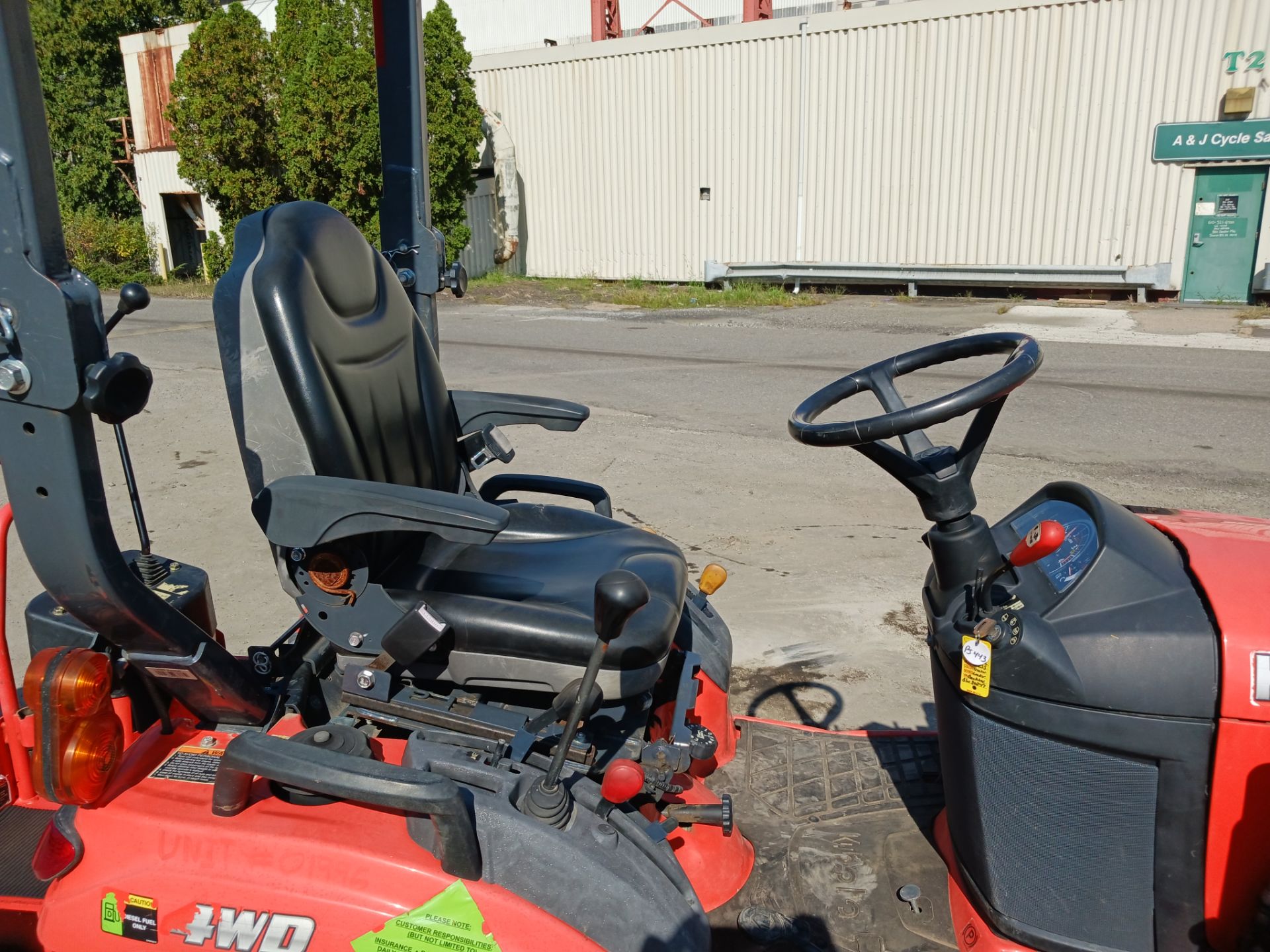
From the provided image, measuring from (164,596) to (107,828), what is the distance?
0.50 metres

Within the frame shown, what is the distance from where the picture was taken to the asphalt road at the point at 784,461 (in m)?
3.74

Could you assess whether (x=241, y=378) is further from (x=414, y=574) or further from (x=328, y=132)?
(x=328, y=132)

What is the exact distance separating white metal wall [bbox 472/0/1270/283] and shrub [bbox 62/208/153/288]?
761 cm

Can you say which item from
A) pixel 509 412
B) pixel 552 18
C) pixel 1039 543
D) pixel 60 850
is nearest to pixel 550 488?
pixel 509 412

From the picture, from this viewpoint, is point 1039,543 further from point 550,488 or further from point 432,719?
point 550,488

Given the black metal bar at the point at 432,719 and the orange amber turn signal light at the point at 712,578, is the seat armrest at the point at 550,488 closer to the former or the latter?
the orange amber turn signal light at the point at 712,578

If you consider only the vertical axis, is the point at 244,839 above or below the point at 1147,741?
below

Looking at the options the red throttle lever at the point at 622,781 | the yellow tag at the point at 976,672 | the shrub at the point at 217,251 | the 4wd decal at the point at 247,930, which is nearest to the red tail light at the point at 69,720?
the 4wd decal at the point at 247,930

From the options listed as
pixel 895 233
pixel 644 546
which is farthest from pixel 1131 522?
pixel 895 233

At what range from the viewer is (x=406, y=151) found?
301cm

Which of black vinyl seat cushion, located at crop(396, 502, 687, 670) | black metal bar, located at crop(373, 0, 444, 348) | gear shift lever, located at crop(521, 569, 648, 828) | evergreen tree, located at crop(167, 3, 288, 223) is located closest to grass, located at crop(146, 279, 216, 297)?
evergreen tree, located at crop(167, 3, 288, 223)

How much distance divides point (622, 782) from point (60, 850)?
992 mm

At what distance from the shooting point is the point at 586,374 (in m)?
8.40

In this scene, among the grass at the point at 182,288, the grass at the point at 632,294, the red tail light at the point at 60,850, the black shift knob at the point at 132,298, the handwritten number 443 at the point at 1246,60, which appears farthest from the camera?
the grass at the point at 182,288
